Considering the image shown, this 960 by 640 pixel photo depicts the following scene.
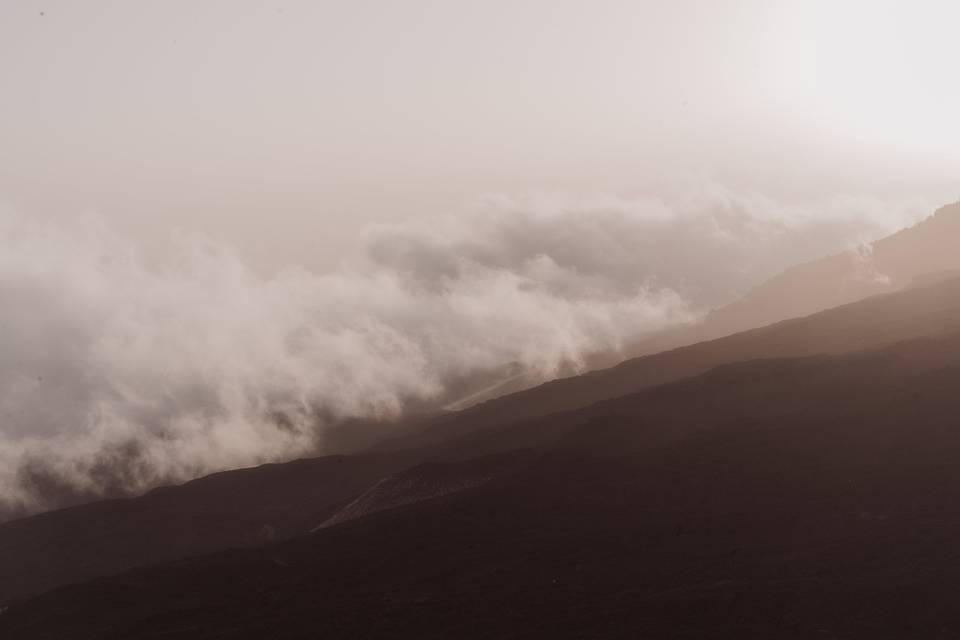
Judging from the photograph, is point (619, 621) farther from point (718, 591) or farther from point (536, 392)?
point (536, 392)

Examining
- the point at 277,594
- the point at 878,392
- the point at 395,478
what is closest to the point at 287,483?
the point at 395,478

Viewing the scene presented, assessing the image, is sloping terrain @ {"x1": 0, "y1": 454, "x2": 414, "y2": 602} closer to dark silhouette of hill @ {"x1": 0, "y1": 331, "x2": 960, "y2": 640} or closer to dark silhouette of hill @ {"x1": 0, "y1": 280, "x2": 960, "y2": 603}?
dark silhouette of hill @ {"x1": 0, "y1": 280, "x2": 960, "y2": 603}

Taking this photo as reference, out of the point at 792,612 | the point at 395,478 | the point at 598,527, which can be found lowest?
the point at 792,612

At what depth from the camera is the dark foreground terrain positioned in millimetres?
54344

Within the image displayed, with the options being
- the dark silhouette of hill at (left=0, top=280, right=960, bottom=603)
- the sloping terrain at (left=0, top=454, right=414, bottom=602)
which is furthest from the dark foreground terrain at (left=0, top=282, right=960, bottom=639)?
the sloping terrain at (left=0, top=454, right=414, bottom=602)

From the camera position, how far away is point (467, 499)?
83625 mm

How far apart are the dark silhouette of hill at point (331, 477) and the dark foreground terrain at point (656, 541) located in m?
13.1

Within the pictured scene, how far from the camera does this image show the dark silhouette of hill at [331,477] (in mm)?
116500

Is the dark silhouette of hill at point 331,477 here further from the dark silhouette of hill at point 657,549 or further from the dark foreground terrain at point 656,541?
the dark silhouette of hill at point 657,549

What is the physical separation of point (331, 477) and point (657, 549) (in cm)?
7635

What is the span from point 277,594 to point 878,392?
63323mm

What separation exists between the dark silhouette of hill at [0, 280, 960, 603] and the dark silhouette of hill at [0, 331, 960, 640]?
18.5 meters

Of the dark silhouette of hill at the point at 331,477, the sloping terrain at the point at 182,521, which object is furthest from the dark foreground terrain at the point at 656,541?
the sloping terrain at the point at 182,521

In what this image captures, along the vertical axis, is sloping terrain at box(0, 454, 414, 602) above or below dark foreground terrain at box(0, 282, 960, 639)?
above
